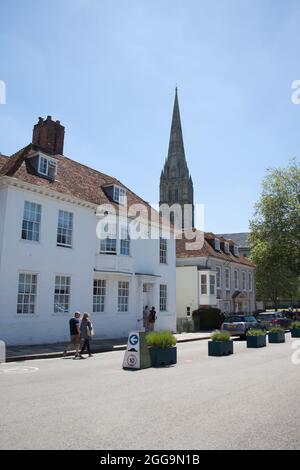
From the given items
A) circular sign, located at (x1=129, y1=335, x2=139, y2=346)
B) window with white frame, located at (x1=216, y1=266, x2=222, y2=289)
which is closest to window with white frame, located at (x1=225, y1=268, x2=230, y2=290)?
window with white frame, located at (x1=216, y1=266, x2=222, y2=289)

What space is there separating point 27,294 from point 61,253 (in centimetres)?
283

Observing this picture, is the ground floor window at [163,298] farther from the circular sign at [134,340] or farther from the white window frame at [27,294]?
the circular sign at [134,340]

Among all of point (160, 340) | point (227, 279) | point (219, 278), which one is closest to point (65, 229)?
point (160, 340)

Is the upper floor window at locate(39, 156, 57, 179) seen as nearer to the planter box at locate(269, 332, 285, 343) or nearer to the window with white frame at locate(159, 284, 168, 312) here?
the window with white frame at locate(159, 284, 168, 312)

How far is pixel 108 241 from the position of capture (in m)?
24.2

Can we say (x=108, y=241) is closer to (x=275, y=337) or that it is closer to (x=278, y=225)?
(x=275, y=337)

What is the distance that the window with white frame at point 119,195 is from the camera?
2611 cm

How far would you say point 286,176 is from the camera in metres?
47.2

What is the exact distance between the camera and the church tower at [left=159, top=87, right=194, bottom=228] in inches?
4107

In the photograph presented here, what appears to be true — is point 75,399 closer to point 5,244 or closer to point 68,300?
point 5,244

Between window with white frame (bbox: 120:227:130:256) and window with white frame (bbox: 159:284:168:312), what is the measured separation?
4951mm
